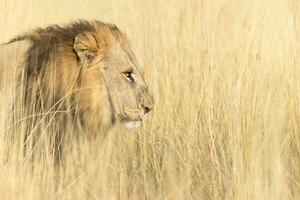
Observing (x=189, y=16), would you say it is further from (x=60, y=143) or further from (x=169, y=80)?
(x=60, y=143)

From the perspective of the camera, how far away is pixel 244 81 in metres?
5.75

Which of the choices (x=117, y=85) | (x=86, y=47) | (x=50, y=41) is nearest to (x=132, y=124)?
(x=117, y=85)

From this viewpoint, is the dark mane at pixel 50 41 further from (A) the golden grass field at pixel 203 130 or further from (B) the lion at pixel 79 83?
(A) the golden grass field at pixel 203 130

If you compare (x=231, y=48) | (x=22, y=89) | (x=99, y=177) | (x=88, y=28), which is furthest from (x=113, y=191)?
(x=231, y=48)

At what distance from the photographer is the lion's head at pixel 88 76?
5246 mm

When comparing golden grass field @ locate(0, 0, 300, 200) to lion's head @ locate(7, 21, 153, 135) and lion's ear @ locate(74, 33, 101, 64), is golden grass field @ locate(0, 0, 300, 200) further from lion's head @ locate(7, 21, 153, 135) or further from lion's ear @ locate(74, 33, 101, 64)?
lion's ear @ locate(74, 33, 101, 64)

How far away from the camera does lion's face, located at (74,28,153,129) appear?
5.39 m

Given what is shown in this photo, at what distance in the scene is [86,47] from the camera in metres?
5.37

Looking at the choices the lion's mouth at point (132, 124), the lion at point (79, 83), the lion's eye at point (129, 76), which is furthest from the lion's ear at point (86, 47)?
the lion's mouth at point (132, 124)

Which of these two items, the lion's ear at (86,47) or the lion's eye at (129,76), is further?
the lion's eye at (129,76)

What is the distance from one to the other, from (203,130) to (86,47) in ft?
2.75

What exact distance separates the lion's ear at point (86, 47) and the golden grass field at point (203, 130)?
0.48 metres

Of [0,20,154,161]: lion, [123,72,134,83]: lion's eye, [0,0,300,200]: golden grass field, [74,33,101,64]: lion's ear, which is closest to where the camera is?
[0,0,300,200]: golden grass field

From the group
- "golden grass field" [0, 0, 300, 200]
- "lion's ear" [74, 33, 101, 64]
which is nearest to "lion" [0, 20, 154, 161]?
"lion's ear" [74, 33, 101, 64]
